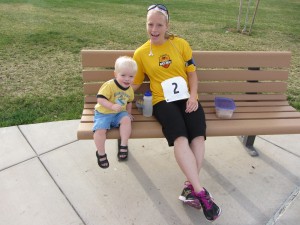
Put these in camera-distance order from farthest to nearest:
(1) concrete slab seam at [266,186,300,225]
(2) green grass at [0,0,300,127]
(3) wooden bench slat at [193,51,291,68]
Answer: (2) green grass at [0,0,300,127], (3) wooden bench slat at [193,51,291,68], (1) concrete slab seam at [266,186,300,225]

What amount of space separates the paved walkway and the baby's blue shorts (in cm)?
58

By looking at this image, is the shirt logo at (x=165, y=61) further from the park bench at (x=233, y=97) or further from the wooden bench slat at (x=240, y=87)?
the wooden bench slat at (x=240, y=87)

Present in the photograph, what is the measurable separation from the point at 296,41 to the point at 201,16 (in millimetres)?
3412

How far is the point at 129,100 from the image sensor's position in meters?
2.90

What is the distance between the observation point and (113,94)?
2799 millimetres

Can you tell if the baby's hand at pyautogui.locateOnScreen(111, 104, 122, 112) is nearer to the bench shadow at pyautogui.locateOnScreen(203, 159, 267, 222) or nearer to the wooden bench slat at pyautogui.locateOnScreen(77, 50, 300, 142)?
the wooden bench slat at pyautogui.locateOnScreen(77, 50, 300, 142)

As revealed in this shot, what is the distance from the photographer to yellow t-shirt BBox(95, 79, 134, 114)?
276cm

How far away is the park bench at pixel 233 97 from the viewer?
2.81m

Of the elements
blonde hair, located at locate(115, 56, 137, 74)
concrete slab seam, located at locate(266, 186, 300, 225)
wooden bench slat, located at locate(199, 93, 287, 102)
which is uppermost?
blonde hair, located at locate(115, 56, 137, 74)

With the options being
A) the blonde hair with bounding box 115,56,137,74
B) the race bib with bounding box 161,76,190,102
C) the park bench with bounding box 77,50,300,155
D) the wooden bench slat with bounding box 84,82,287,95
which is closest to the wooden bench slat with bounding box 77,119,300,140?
the park bench with bounding box 77,50,300,155

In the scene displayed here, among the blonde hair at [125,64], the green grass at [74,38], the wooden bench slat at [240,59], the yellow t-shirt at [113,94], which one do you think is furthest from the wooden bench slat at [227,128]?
the green grass at [74,38]

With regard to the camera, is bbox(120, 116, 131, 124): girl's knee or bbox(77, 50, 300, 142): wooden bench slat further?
bbox(77, 50, 300, 142): wooden bench slat

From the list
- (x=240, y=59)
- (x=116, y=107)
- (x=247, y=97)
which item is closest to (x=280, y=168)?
(x=247, y=97)

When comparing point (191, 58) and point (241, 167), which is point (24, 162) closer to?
point (191, 58)
